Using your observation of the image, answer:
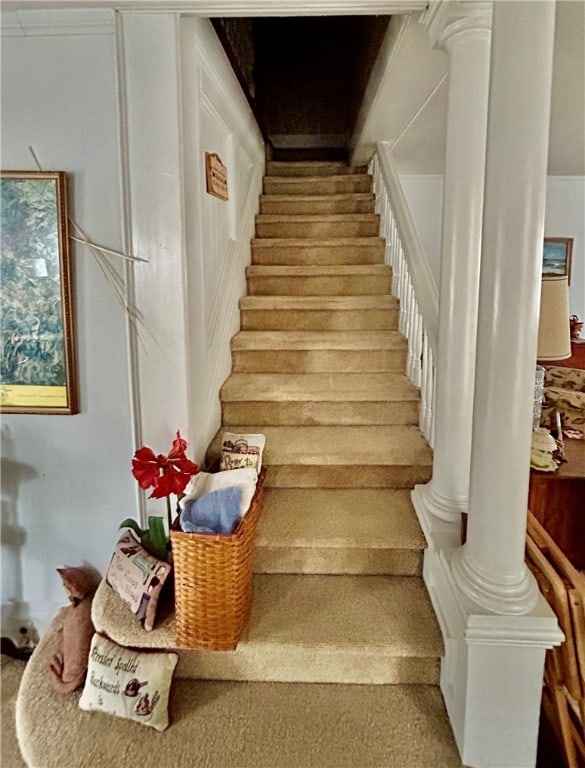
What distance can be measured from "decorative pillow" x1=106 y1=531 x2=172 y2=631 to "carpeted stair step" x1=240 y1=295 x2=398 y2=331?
1.56 metres

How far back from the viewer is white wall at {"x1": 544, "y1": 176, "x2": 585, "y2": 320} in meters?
Result: 4.68

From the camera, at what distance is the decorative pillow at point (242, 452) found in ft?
6.56

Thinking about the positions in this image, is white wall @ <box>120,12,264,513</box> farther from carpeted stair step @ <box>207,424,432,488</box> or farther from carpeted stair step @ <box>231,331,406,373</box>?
carpeted stair step @ <box>231,331,406,373</box>

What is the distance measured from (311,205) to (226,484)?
277cm

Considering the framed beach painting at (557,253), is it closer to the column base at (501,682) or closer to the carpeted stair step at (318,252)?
the carpeted stair step at (318,252)

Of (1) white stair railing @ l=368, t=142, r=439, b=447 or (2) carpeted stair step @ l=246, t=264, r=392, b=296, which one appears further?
(2) carpeted stair step @ l=246, t=264, r=392, b=296

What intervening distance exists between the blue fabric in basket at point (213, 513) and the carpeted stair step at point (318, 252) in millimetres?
2181

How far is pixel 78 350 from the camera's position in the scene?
198cm

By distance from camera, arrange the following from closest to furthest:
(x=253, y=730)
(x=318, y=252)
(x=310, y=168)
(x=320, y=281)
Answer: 1. (x=253, y=730)
2. (x=320, y=281)
3. (x=318, y=252)
4. (x=310, y=168)

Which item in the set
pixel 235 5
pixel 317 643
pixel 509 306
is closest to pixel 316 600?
pixel 317 643

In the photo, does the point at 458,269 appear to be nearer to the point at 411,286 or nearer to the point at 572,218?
the point at 411,286

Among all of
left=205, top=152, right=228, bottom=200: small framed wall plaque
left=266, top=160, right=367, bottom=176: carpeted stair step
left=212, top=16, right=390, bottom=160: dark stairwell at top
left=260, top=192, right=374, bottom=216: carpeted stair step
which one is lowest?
left=205, top=152, right=228, bottom=200: small framed wall plaque

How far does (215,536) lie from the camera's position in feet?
4.91

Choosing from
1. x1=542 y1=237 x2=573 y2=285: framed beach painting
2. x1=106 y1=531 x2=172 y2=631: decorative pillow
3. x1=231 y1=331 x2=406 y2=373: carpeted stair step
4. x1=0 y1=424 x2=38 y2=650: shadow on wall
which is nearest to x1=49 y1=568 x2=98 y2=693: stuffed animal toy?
x1=106 y1=531 x2=172 y2=631: decorative pillow
